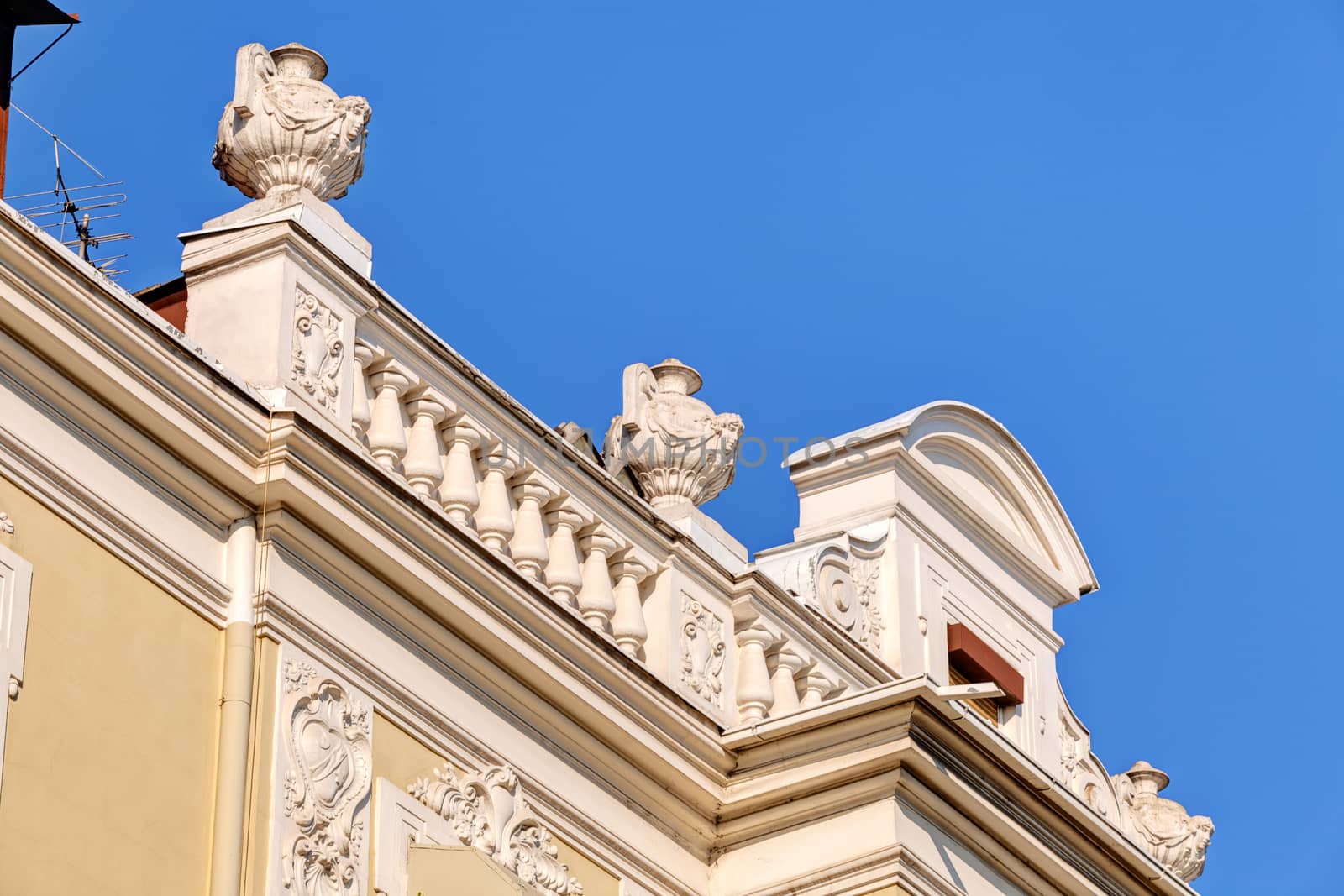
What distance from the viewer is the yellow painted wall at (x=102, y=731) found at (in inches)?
418

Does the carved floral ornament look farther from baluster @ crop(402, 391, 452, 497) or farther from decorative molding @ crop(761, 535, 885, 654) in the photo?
baluster @ crop(402, 391, 452, 497)

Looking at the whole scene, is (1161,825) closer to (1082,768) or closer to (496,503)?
(1082,768)

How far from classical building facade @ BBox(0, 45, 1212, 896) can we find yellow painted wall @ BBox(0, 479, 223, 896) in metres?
0.01

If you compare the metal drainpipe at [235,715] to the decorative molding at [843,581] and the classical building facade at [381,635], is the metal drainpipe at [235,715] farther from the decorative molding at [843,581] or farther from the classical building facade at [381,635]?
the decorative molding at [843,581]

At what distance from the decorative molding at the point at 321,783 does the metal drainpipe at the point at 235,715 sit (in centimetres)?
19

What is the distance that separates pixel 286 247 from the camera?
12.6m

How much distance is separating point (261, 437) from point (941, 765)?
344 cm

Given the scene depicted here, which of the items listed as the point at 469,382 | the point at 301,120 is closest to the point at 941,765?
the point at 469,382

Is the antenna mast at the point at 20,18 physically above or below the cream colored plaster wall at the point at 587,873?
above

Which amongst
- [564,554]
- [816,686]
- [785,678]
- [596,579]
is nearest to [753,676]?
[785,678]

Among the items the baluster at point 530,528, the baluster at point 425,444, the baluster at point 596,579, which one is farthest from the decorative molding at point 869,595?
the baluster at point 425,444

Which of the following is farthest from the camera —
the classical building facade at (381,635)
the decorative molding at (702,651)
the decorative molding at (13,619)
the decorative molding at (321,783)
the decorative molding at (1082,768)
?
the decorative molding at (1082,768)

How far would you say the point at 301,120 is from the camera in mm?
13180

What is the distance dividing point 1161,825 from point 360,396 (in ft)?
22.5
